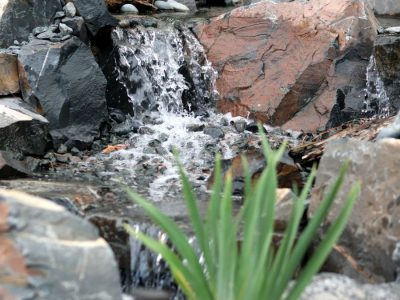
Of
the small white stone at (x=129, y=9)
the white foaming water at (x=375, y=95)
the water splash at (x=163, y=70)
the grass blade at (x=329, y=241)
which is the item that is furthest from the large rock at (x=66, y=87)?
the grass blade at (x=329, y=241)

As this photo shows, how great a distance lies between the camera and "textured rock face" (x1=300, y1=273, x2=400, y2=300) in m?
3.45

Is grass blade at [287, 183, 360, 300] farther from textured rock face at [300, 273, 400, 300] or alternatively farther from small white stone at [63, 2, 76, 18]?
small white stone at [63, 2, 76, 18]

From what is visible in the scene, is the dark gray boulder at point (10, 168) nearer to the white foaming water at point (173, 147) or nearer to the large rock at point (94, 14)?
the white foaming water at point (173, 147)

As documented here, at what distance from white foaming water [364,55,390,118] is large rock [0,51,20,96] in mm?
3906

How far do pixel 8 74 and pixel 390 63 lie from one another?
14.0 feet

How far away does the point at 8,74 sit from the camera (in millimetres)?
6402

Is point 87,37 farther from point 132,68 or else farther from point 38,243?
point 38,243

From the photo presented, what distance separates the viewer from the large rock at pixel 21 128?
19.3 feet

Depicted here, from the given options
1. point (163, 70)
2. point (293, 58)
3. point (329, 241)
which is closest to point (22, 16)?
point (163, 70)

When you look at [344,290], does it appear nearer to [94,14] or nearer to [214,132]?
[214,132]

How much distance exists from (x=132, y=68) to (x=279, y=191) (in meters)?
4.10

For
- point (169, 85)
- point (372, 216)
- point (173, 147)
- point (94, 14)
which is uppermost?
point (94, 14)

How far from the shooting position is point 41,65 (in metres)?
6.52

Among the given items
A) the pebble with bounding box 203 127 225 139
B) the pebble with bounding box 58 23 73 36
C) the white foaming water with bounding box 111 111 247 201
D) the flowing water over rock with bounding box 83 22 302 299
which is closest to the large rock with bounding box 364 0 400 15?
the flowing water over rock with bounding box 83 22 302 299
